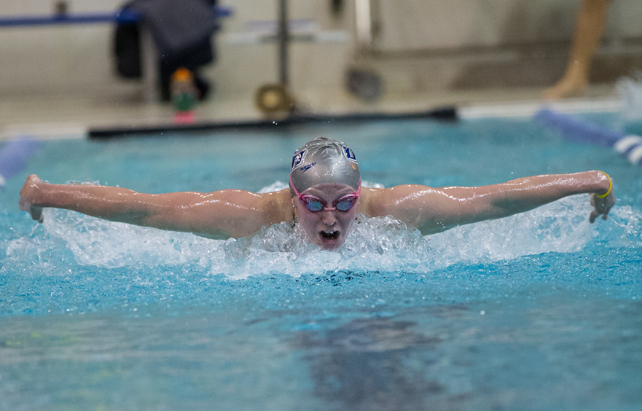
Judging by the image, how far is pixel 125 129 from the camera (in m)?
6.04

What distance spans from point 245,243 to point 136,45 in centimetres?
596

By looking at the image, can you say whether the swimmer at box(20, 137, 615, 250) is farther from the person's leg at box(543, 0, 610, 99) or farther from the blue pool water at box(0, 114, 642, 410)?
the person's leg at box(543, 0, 610, 99)

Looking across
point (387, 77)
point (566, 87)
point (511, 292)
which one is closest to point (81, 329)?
point (511, 292)

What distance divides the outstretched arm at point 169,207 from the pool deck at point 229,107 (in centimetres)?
382

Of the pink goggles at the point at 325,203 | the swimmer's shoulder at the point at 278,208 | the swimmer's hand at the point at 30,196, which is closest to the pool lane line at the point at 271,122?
the swimmer's hand at the point at 30,196

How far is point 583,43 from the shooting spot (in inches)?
274

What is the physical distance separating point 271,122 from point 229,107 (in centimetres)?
156

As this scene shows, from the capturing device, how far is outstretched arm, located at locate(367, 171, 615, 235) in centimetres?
242

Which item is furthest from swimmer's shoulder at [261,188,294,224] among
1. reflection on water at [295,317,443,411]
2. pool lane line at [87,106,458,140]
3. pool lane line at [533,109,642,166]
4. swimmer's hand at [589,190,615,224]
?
pool lane line at [87,106,458,140]

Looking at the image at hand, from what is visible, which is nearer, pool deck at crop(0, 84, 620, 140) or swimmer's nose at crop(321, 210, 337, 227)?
swimmer's nose at crop(321, 210, 337, 227)

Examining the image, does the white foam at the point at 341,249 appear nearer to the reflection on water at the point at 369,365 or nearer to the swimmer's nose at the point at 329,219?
the swimmer's nose at the point at 329,219

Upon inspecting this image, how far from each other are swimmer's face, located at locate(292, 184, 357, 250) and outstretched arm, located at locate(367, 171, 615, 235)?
19cm

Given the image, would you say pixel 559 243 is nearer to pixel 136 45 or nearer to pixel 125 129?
pixel 125 129

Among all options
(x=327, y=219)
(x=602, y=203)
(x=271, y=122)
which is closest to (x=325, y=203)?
(x=327, y=219)
